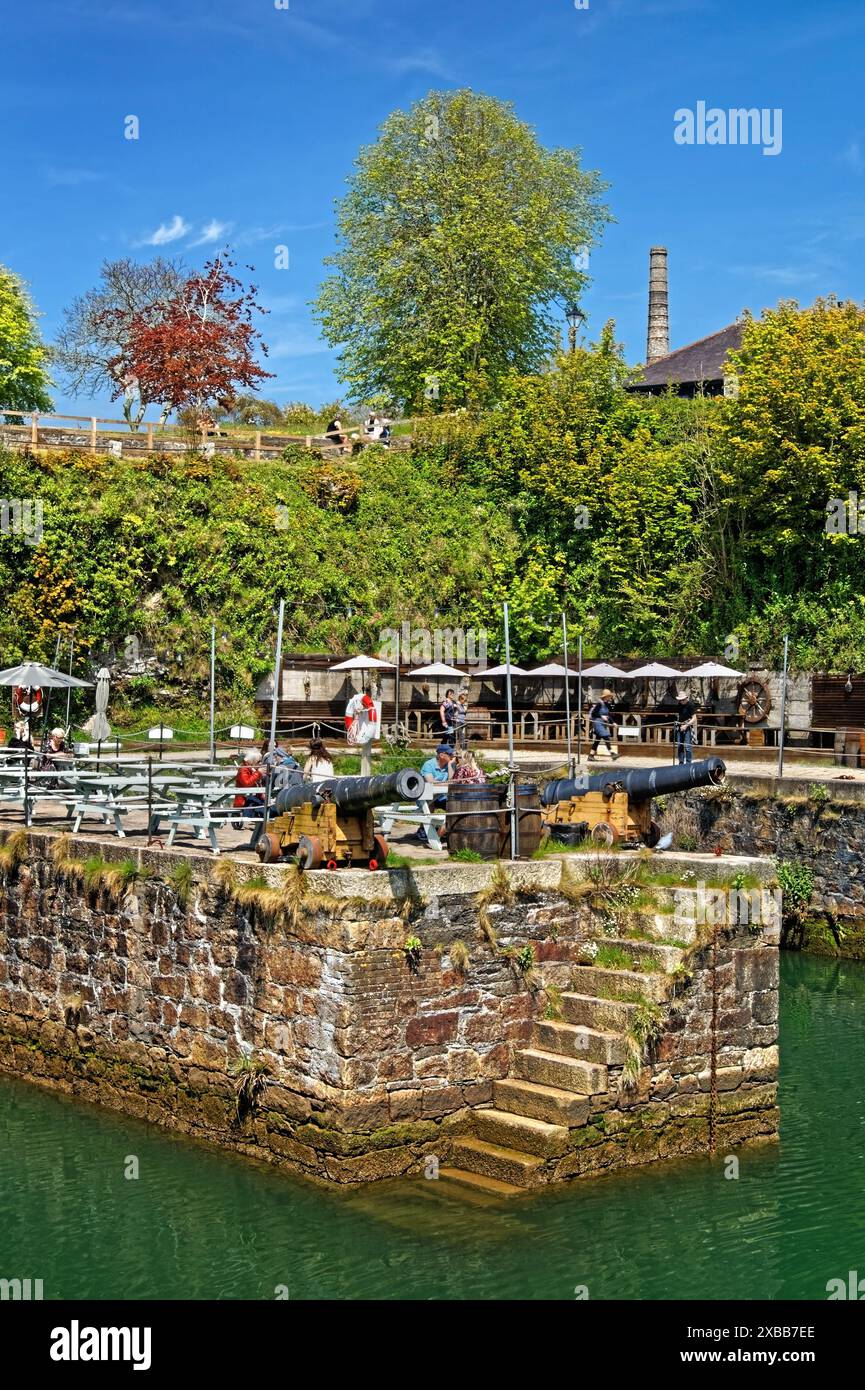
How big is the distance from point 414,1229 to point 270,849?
3.84m

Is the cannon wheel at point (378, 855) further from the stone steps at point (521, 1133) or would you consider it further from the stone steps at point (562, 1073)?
the stone steps at point (521, 1133)

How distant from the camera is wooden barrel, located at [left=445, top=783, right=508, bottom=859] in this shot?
48.3 ft

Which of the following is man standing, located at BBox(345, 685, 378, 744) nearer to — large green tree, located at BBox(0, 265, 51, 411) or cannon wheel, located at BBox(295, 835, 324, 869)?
cannon wheel, located at BBox(295, 835, 324, 869)

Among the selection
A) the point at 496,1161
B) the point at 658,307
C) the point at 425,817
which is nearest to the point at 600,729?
the point at 425,817

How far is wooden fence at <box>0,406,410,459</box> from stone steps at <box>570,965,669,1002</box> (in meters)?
28.4

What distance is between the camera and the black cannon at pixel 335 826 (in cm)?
1376

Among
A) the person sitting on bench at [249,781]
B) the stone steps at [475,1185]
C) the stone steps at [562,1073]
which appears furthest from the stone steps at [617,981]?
the person sitting on bench at [249,781]

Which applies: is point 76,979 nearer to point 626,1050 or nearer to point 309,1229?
point 309,1229

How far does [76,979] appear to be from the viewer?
16.8 meters

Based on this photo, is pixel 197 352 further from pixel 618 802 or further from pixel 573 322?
pixel 618 802

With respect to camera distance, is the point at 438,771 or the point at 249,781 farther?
the point at 438,771

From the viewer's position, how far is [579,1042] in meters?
13.9

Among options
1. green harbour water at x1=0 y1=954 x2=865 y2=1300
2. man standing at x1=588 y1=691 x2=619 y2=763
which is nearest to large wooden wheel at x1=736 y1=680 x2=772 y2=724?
man standing at x1=588 y1=691 x2=619 y2=763
